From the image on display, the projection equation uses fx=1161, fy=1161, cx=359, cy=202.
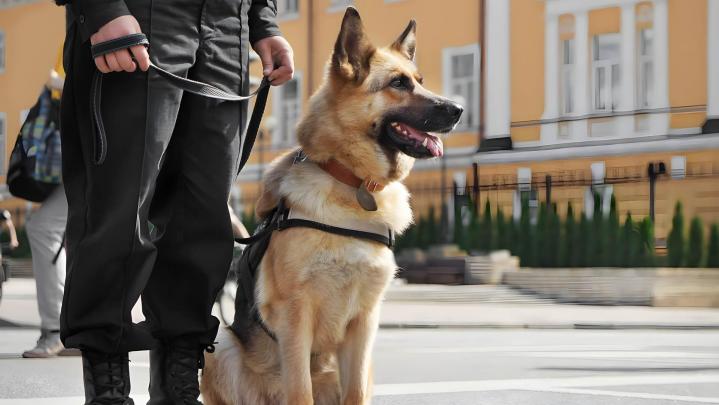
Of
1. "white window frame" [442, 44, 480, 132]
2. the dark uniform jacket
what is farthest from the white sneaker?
A: "white window frame" [442, 44, 480, 132]

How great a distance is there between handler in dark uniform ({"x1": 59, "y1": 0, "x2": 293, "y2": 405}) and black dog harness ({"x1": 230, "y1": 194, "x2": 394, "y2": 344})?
299mm

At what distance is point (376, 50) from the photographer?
4586mm

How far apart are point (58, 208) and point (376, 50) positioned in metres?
3.48

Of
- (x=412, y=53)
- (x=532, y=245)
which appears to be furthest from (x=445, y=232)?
(x=412, y=53)

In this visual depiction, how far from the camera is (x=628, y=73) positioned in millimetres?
24734

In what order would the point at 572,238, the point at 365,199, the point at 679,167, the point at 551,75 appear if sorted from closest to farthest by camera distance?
1. the point at 365,199
2. the point at 572,238
3. the point at 679,167
4. the point at 551,75

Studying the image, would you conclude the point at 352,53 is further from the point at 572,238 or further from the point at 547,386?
the point at 572,238

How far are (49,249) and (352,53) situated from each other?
3.50 m

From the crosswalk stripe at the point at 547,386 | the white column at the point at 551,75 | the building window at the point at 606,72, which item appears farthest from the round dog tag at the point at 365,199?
the white column at the point at 551,75

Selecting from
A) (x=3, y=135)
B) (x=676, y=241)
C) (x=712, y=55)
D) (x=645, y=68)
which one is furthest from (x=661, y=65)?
(x=3, y=135)

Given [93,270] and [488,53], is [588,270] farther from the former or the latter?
[93,270]

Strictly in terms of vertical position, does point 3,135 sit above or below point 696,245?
above

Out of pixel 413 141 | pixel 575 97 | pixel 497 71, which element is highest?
pixel 497 71

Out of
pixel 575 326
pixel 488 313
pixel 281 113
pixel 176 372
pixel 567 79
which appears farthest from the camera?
pixel 281 113
